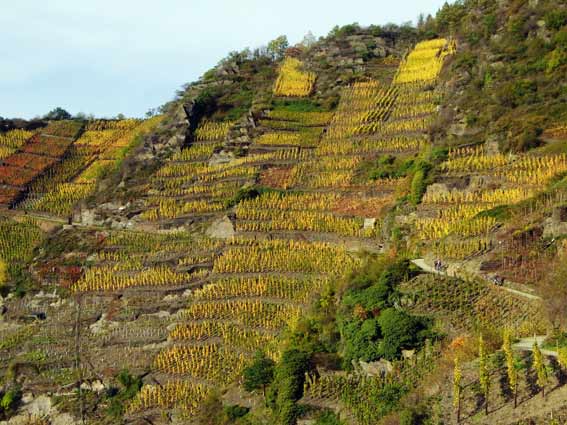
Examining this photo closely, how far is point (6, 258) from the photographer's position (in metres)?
52.1

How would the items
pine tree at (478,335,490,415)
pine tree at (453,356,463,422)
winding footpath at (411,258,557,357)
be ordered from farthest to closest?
winding footpath at (411,258,557,357) → pine tree at (453,356,463,422) → pine tree at (478,335,490,415)

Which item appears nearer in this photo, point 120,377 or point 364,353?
point 364,353

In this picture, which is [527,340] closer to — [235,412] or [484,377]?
[484,377]

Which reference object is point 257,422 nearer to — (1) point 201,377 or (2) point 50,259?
(1) point 201,377

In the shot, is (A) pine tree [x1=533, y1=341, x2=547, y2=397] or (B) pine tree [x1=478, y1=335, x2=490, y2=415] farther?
(B) pine tree [x1=478, y1=335, x2=490, y2=415]

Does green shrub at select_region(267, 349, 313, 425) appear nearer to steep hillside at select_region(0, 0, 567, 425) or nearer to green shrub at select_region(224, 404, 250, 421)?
steep hillside at select_region(0, 0, 567, 425)

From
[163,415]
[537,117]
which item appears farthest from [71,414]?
[537,117]

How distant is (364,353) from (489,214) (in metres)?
10.9

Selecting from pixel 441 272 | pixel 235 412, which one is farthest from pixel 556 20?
pixel 235 412

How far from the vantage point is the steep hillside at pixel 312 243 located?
2825 cm

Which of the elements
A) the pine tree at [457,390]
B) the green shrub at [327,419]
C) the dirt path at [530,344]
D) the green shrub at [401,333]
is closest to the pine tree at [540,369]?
the dirt path at [530,344]

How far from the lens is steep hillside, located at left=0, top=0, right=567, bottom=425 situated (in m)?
28.2

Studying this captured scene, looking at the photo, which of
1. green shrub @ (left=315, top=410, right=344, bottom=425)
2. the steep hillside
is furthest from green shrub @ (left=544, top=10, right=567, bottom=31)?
green shrub @ (left=315, top=410, right=344, bottom=425)

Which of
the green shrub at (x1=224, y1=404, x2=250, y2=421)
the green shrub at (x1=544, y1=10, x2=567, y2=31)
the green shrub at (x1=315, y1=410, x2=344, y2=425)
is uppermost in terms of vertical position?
the green shrub at (x1=544, y1=10, x2=567, y2=31)
